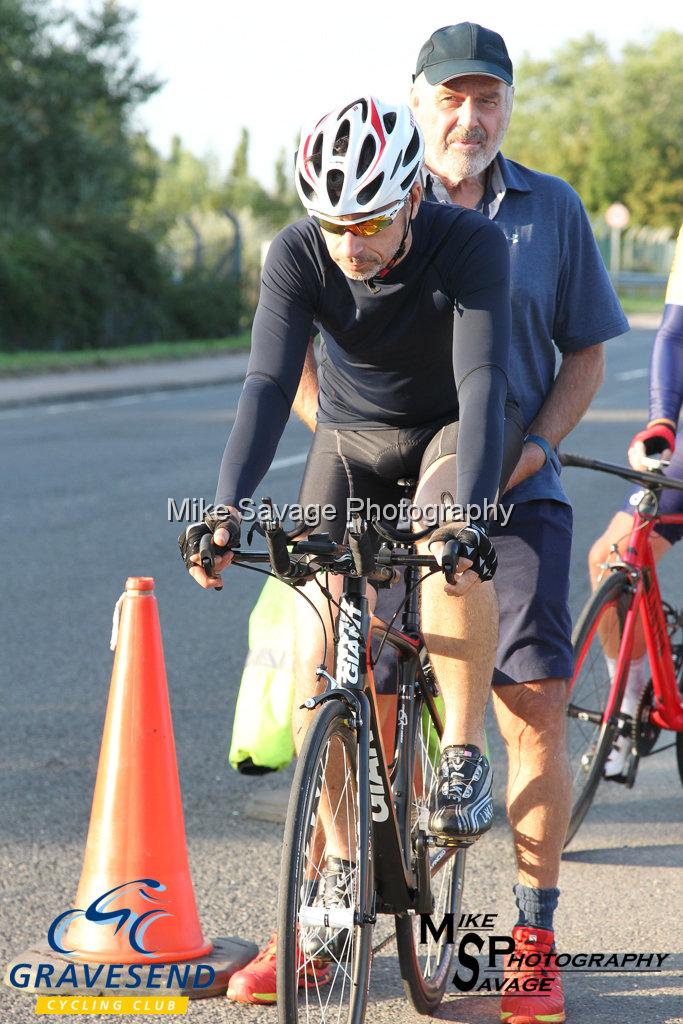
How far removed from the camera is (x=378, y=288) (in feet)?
10.5

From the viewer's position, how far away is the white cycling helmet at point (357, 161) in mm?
2936

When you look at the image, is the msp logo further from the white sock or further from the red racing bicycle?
the white sock

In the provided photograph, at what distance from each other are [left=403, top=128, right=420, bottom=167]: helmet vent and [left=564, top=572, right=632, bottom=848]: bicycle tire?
1904mm

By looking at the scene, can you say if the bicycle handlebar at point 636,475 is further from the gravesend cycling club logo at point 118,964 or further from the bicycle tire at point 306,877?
the gravesend cycling club logo at point 118,964

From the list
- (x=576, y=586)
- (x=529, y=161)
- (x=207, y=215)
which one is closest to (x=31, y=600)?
(x=576, y=586)

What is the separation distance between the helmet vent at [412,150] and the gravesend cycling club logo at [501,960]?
171cm

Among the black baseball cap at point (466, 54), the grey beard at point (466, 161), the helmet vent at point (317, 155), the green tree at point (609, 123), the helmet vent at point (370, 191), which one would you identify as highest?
the green tree at point (609, 123)

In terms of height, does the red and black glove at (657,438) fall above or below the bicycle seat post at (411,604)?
above

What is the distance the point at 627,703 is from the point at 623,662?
231mm

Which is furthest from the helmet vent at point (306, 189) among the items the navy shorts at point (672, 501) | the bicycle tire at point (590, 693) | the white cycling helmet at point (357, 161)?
the navy shorts at point (672, 501)

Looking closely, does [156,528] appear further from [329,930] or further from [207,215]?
[207,215]

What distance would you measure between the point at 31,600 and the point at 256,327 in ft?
15.6

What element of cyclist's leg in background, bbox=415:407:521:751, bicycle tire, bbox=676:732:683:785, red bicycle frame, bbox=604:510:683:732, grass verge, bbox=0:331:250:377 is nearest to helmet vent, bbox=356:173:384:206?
cyclist's leg in background, bbox=415:407:521:751

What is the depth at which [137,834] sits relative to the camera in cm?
359
